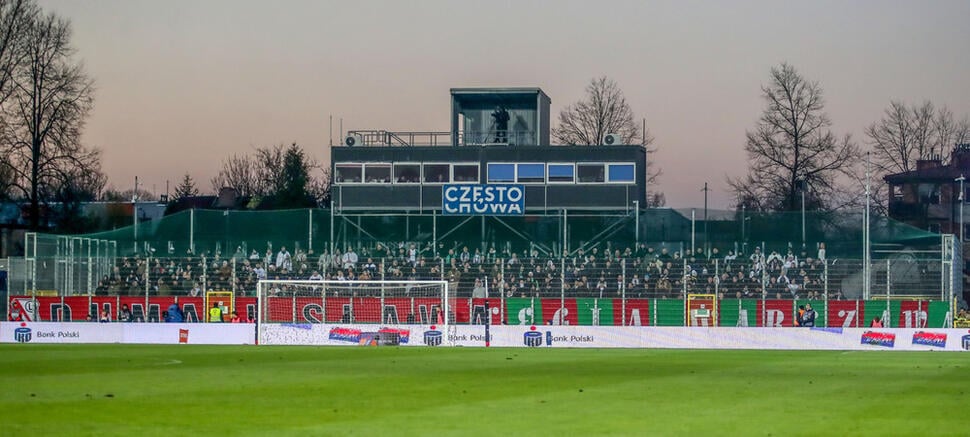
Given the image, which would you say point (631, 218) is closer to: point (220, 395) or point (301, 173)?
point (220, 395)

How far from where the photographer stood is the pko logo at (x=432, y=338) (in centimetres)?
4769

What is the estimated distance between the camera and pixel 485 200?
64188 mm

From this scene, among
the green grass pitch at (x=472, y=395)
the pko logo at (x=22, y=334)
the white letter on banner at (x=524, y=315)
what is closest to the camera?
the green grass pitch at (x=472, y=395)

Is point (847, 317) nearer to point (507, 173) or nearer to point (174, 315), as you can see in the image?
point (507, 173)

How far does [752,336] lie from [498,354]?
11.8m

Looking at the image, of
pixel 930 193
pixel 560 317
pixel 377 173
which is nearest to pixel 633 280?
pixel 560 317

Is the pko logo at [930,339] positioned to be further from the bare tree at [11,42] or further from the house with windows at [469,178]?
the bare tree at [11,42]

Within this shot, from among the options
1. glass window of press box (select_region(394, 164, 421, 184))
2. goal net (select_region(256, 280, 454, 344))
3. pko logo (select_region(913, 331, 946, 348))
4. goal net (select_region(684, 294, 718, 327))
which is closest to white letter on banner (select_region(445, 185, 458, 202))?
glass window of press box (select_region(394, 164, 421, 184))

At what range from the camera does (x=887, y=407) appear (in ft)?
69.6

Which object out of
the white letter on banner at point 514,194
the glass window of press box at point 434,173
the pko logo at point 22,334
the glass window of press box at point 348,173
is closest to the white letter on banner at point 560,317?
the white letter on banner at point 514,194

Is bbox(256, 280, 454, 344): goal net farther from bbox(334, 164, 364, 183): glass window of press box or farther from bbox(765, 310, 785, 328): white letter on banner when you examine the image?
bbox(765, 310, 785, 328): white letter on banner

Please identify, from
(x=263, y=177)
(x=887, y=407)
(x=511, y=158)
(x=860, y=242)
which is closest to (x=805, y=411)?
(x=887, y=407)

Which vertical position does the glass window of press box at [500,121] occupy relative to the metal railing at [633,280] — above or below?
above

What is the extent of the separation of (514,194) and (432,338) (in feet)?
58.3
